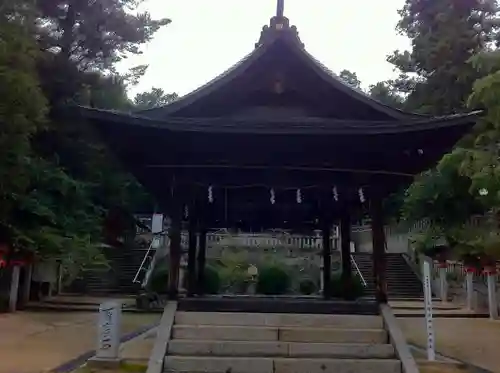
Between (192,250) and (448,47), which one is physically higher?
(448,47)

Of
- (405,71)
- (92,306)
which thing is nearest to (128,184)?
(92,306)

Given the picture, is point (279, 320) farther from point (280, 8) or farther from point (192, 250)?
point (280, 8)

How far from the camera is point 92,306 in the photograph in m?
17.6

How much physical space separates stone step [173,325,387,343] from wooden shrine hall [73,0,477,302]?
761 mm

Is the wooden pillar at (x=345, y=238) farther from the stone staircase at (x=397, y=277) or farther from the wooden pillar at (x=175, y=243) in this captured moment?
the stone staircase at (x=397, y=277)

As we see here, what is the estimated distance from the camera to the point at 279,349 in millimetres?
6977

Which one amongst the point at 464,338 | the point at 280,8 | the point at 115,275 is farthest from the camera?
the point at 115,275

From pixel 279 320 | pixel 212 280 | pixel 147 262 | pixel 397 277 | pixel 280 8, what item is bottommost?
pixel 279 320

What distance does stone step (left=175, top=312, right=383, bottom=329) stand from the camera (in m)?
7.39

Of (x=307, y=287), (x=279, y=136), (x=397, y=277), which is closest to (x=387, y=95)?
(x=397, y=277)

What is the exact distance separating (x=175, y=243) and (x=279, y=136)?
2.15 meters

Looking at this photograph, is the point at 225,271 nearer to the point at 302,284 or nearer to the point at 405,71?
the point at 302,284

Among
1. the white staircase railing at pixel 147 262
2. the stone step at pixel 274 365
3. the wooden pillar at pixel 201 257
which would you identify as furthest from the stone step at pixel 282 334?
the white staircase railing at pixel 147 262

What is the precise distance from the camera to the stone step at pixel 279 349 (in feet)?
22.7
